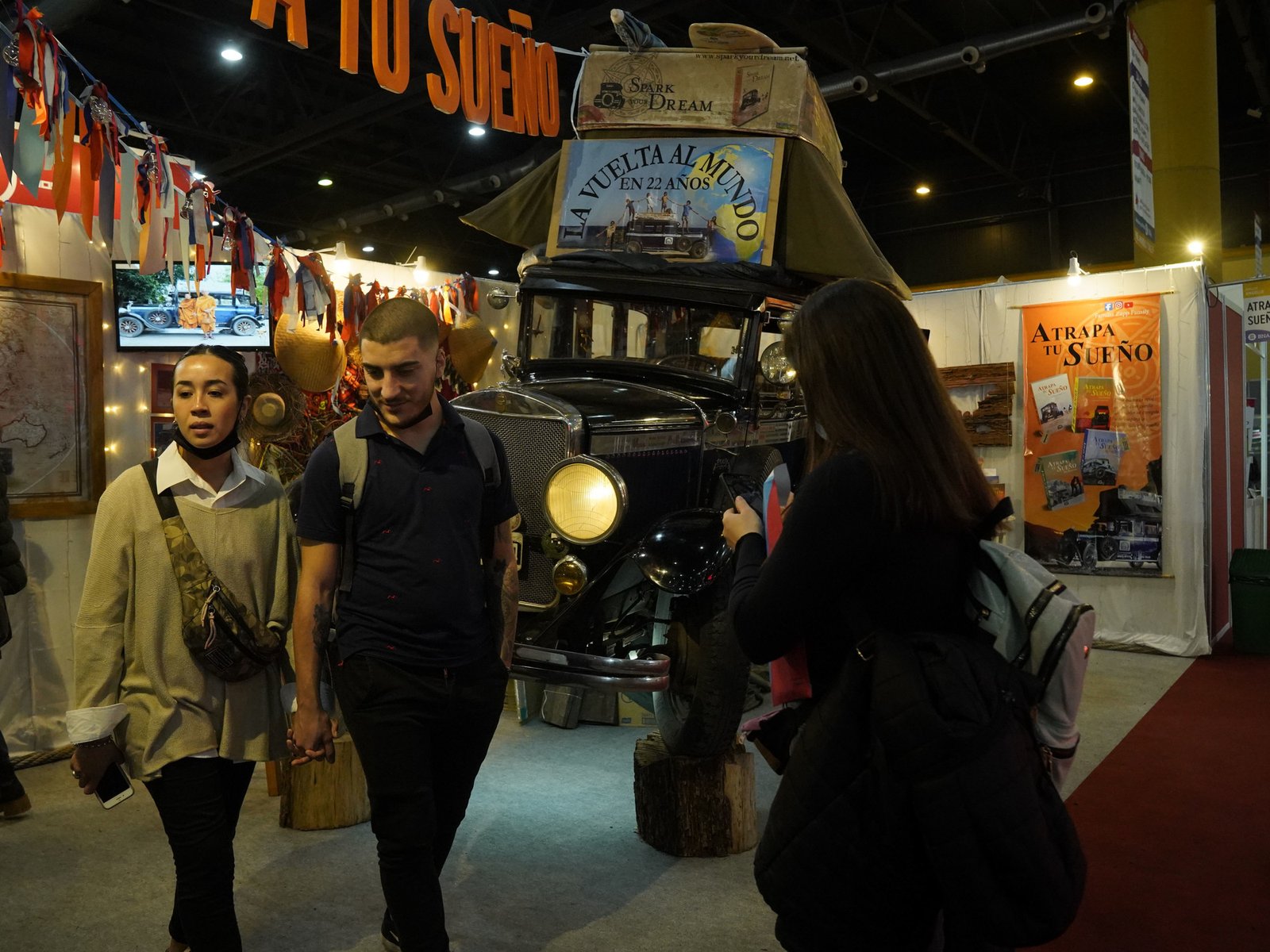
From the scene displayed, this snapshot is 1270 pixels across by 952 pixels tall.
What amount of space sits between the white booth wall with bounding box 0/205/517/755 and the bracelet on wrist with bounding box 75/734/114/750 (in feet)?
8.08

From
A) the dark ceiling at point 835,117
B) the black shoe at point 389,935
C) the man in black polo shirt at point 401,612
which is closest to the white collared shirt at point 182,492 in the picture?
the man in black polo shirt at point 401,612

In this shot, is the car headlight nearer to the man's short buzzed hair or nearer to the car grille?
the car grille

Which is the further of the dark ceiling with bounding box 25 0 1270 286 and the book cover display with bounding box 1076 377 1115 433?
the dark ceiling with bounding box 25 0 1270 286

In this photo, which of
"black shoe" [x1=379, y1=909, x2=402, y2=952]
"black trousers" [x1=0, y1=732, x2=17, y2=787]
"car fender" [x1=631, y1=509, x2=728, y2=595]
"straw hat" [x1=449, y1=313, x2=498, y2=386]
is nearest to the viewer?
"black shoe" [x1=379, y1=909, x2=402, y2=952]

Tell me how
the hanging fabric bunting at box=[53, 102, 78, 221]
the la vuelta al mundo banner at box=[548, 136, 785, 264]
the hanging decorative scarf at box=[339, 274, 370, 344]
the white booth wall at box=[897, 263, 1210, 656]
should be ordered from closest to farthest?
1. the hanging fabric bunting at box=[53, 102, 78, 221]
2. the la vuelta al mundo banner at box=[548, 136, 785, 264]
3. the hanging decorative scarf at box=[339, 274, 370, 344]
4. the white booth wall at box=[897, 263, 1210, 656]

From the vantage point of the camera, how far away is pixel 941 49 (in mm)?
9461

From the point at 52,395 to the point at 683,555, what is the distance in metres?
3.05

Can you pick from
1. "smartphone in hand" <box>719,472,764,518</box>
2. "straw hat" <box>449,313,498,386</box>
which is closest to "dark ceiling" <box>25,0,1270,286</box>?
"straw hat" <box>449,313,498,386</box>

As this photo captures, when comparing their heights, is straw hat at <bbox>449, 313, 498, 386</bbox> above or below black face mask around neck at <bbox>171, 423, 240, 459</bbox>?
above

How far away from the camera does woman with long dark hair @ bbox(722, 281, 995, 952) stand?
152 centimetres

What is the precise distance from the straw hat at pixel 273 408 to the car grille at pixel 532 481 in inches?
57.5

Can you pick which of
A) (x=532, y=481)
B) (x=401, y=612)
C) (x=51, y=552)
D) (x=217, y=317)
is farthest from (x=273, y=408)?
(x=401, y=612)

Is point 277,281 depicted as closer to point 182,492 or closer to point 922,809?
point 182,492

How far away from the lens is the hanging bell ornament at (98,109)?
3755 millimetres
